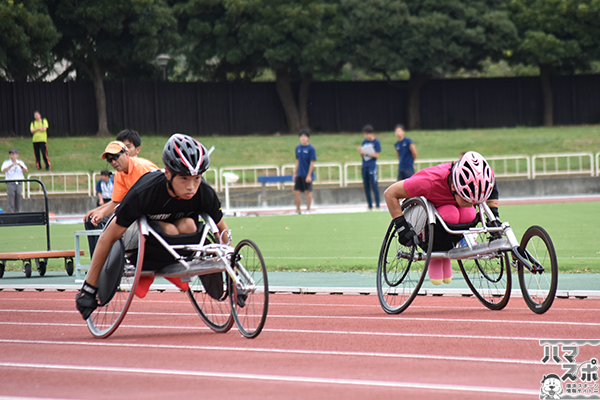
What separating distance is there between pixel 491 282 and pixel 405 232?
1177 millimetres

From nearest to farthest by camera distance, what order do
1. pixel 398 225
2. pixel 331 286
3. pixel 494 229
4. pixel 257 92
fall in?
pixel 494 229
pixel 398 225
pixel 331 286
pixel 257 92

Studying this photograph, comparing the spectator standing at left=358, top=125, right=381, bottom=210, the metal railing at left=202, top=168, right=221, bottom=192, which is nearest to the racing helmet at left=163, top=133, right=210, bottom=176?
the spectator standing at left=358, top=125, right=381, bottom=210

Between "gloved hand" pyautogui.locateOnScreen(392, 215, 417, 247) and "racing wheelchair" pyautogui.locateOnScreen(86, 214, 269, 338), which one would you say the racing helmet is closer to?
"racing wheelchair" pyautogui.locateOnScreen(86, 214, 269, 338)

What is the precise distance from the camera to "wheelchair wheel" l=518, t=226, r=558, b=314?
6.52m

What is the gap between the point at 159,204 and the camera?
647 centimetres

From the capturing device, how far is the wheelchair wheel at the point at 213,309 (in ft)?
21.9

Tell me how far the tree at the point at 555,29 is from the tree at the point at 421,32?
1.08 meters

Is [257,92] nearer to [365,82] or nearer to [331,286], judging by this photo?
[365,82]

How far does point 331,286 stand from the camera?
9.65 metres

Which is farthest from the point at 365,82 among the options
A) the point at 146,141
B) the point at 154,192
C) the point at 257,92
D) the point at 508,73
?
the point at 154,192

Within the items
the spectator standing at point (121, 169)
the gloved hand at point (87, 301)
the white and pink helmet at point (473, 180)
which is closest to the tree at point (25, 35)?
the spectator standing at point (121, 169)

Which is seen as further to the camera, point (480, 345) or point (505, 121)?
point (505, 121)

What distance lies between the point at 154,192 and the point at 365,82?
1593 inches

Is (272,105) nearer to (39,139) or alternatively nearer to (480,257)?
(39,139)
